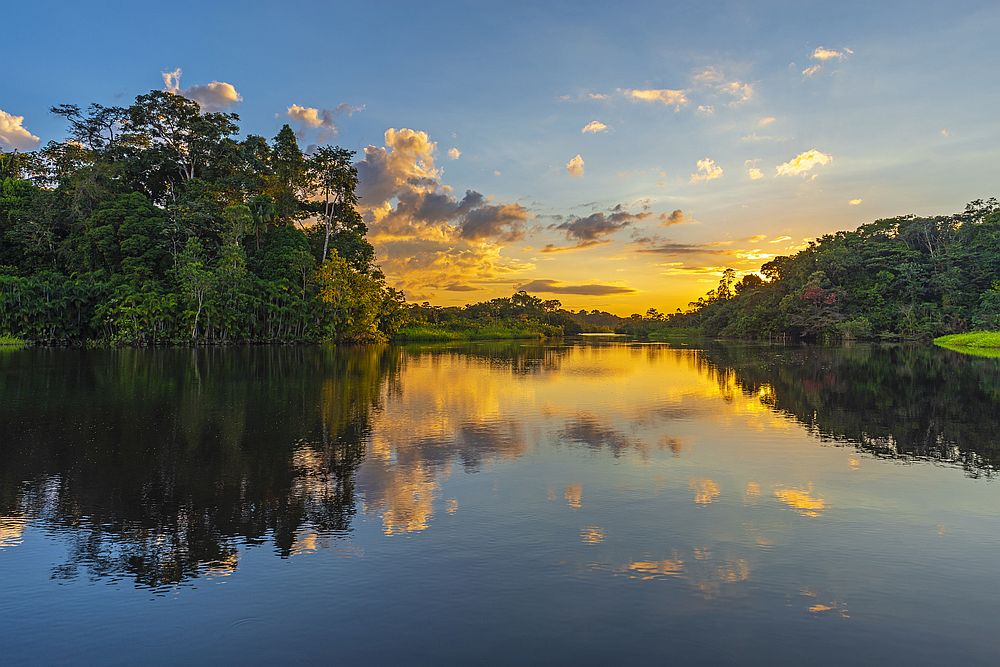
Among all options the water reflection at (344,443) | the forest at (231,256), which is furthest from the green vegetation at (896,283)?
the water reflection at (344,443)

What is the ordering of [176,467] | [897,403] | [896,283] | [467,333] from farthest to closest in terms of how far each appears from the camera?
[467,333]
[896,283]
[897,403]
[176,467]

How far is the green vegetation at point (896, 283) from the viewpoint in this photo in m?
65.8

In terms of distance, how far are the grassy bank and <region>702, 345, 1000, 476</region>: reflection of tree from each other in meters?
51.0

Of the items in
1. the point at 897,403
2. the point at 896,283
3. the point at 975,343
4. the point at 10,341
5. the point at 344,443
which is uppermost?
the point at 896,283

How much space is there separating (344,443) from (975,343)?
62.4m

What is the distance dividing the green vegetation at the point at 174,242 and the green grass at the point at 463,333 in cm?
1586

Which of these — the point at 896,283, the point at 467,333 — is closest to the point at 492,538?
the point at 896,283

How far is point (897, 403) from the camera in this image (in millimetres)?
19016

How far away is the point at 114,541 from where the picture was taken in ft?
22.7

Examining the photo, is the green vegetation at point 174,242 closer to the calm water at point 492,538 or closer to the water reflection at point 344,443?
the water reflection at point 344,443

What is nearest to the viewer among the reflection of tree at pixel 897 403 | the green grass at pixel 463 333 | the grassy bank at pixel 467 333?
the reflection of tree at pixel 897 403

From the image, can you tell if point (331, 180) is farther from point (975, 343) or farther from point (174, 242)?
point (975, 343)

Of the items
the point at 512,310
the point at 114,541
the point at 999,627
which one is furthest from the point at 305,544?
the point at 512,310

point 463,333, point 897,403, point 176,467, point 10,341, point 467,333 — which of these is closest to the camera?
point 176,467
